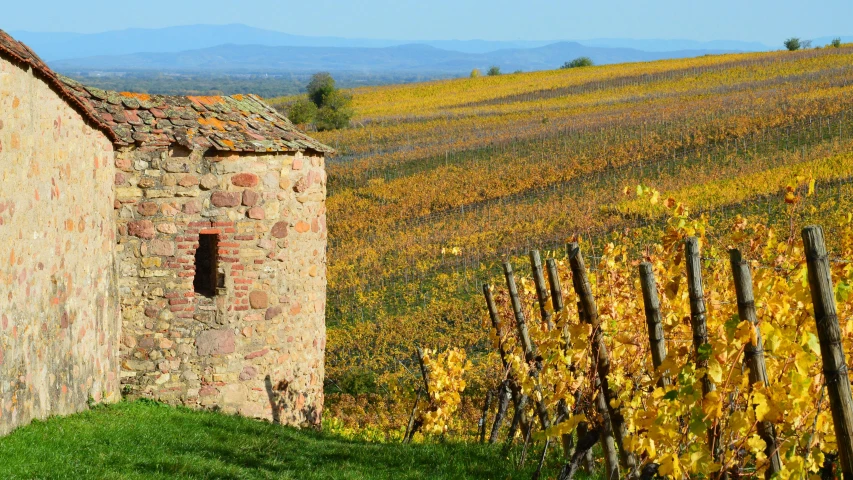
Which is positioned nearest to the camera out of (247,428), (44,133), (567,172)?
(44,133)

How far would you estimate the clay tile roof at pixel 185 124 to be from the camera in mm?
10773

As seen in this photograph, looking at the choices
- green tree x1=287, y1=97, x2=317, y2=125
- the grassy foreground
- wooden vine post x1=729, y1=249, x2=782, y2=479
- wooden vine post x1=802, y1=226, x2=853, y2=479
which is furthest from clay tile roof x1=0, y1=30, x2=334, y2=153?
green tree x1=287, y1=97, x2=317, y2=125

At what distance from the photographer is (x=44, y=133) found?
28.8 ft

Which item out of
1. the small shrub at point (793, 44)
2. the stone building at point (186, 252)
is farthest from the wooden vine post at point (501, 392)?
the small shrub at point (793, 44)

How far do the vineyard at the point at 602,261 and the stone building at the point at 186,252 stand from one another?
2.03m

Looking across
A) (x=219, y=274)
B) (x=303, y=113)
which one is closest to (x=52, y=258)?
(x=219, y=274)

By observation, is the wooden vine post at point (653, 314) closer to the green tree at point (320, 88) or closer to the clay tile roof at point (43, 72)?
the clay tile roof at point (43, 72)

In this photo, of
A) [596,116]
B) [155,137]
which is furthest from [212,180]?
[596,116]

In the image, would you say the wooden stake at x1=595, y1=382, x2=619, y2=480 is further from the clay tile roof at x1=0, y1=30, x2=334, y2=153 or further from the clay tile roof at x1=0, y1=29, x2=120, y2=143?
the clay tile roof at x1=0, y1=30, x2=334, y2=153

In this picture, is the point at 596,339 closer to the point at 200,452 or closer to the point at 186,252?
the point at 200,452

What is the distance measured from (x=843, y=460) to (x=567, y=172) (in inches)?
1524

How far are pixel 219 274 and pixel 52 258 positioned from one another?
248cm

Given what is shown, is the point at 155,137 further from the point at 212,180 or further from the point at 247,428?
the point at 247,428

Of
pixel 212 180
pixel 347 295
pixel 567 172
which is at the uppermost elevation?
pixel 212 180
